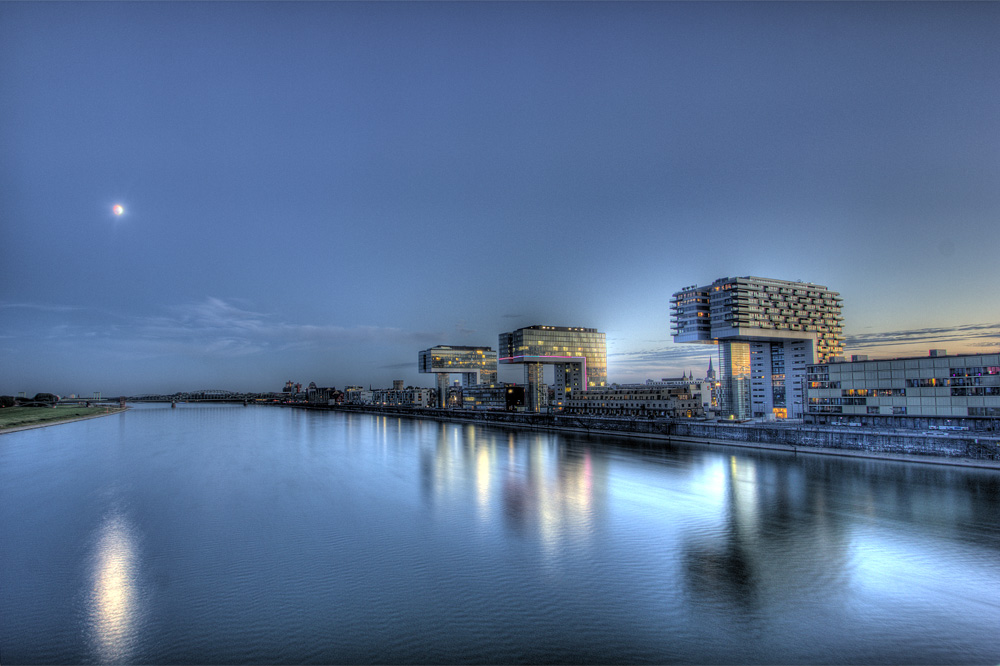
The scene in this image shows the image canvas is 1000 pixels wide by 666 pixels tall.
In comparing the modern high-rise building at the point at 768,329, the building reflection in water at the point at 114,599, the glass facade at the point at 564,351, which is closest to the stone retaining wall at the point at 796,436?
the modern high-rise building at the point at 768,329

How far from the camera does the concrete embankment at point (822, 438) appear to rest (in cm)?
3573

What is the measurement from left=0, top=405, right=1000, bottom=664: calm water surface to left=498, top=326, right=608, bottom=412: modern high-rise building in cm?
7825

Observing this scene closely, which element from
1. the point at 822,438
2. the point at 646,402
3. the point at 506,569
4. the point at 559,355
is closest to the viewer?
the point at 506,569

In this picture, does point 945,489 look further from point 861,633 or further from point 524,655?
point 524,655

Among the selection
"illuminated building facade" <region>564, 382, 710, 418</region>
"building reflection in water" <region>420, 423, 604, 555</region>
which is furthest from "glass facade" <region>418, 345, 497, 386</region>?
"building reflection in water" <region>420, 423, 604, 555</region>

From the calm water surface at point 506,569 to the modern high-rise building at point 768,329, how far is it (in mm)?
42178

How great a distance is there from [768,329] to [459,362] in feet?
317

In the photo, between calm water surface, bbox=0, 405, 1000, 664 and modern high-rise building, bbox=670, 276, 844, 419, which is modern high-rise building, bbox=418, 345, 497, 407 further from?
calm water surface, bbox=0, 405, 1000, 664

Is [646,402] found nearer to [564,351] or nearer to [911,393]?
[564,351]

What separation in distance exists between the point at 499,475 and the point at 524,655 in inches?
1051

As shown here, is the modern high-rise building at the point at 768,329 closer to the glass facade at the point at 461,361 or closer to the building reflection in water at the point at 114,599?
the building reflection in water at the point at 114,599

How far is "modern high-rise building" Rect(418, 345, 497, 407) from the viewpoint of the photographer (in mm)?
155875

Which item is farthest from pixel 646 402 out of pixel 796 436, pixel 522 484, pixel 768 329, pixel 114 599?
pixel 114 599

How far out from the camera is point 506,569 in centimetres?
1678
